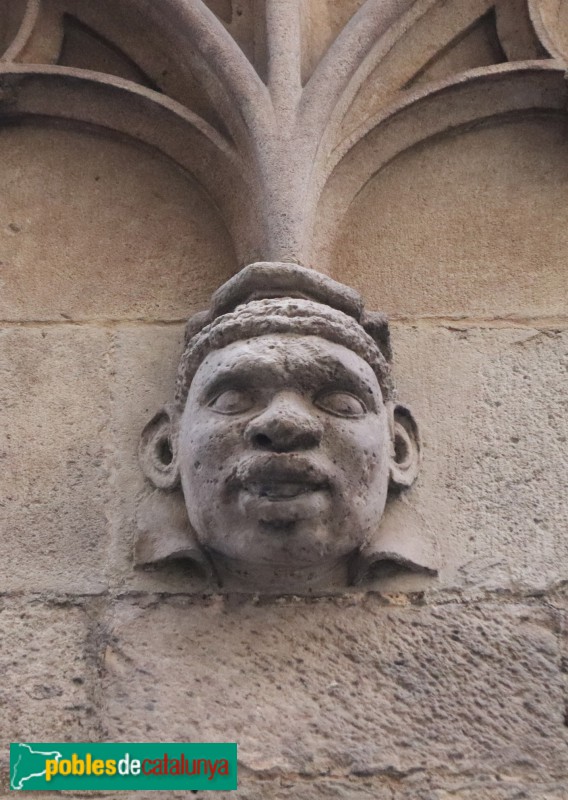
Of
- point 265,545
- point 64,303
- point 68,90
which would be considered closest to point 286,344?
point 265,545

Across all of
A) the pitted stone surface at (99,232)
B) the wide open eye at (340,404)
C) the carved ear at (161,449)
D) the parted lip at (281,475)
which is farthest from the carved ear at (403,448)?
the pitted stone surface at (99,232)

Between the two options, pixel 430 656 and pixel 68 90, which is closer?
pixel 430 656

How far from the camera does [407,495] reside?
259 centimetres

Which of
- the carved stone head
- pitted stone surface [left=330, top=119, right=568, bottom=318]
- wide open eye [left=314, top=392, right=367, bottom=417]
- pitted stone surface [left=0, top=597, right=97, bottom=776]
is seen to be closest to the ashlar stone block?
pitted stone surface [left=0, top=597, right=97, bottom=776]

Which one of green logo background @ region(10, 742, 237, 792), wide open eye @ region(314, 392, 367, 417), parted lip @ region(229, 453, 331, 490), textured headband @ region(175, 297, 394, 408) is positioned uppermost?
textured headband @ region(175, 297, 394, 408)

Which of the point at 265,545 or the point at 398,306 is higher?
the point at 398,306

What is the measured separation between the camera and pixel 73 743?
224 centimetres

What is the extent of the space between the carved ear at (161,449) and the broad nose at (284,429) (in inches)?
13.5

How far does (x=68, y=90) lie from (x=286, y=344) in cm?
133

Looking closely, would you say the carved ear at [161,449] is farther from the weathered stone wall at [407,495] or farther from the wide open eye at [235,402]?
the wide open eye at [235,402]

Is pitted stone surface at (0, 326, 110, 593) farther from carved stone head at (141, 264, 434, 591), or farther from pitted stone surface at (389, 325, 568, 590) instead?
pitted stone surface at (389, 325, 568, 590)

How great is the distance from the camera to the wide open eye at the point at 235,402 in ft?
7.71

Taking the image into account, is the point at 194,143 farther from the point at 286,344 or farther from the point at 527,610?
the point at 527,610

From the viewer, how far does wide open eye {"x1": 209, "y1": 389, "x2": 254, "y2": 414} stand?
7.71 feet
